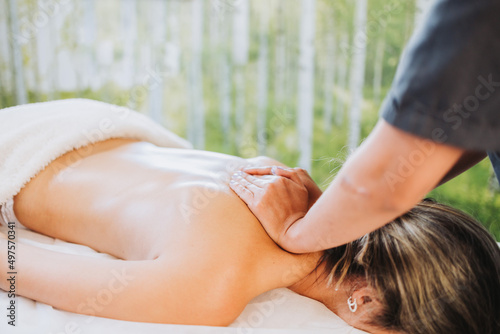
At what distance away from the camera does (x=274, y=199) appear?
3.81ft

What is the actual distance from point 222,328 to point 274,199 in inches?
12.5

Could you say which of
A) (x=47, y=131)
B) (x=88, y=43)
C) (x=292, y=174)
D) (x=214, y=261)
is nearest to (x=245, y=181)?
(x=292, y=174)

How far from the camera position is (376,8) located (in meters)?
2.46

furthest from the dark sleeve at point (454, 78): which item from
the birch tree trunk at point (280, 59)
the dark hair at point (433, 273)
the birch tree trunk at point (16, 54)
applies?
the birch tree trunk at point (16, 54)

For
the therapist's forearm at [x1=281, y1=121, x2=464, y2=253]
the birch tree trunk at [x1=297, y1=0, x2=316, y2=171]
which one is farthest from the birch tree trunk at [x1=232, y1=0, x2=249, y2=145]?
the therapist's forearm at [x1=281, y1=121, x2=464, y2=253]

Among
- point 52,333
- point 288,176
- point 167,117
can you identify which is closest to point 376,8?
point 167,117

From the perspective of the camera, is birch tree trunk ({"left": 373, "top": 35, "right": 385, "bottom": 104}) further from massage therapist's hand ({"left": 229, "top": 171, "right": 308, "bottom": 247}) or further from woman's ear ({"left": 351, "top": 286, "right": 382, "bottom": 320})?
woman's ear ({"left": 351, "top": 286, "right": 382, "bottom": 320})

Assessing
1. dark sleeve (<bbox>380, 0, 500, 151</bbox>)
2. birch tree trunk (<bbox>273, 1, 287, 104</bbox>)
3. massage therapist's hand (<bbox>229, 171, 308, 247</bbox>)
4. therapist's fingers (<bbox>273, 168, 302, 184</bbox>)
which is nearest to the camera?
dark sleeve (<bbox>380, 0, 500, 151</bbox>)

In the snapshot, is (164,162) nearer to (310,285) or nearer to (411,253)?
(310,285)

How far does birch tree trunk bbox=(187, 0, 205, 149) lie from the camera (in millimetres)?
2660

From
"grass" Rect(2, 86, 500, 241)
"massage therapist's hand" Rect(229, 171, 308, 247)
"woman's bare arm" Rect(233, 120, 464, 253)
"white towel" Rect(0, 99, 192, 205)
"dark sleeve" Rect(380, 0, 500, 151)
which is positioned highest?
"dark sleeve" Rect(380, 0, 500, 151)

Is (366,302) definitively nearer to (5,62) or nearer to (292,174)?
(292,174)

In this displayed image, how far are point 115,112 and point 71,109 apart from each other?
0.13 m

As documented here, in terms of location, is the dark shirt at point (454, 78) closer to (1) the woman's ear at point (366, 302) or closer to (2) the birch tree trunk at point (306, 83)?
(1) the woman's ear at point (366, 302)
